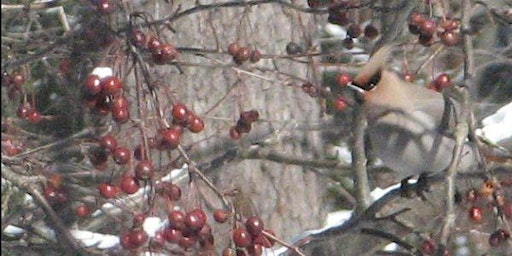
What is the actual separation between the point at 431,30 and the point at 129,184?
1.02m

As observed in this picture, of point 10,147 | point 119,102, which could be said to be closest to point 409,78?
point 119,102

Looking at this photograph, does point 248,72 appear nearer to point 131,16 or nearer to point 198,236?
point 131,16

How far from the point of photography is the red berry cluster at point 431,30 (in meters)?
3.35

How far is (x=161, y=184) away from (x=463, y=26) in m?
0.92

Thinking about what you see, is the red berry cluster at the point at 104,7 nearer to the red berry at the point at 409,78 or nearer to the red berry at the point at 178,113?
the red berry at the point at 178,113

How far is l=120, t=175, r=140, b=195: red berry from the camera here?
289 cm

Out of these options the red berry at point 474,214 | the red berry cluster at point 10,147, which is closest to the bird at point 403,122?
the red berry at point 474,214

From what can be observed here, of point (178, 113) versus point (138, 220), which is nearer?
point (138, 220)

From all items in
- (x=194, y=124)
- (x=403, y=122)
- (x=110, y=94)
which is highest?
(x=110, y=94)

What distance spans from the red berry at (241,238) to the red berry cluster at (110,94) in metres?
0.39

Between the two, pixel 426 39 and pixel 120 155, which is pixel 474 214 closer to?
pixel 426 39

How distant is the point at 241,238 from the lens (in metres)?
2.88

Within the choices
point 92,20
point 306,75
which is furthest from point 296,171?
point 92,20

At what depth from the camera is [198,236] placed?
2.89 m
